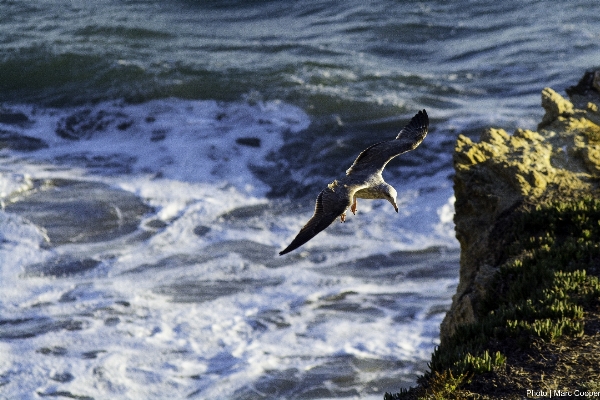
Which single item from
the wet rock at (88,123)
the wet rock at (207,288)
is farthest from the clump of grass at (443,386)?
the wet rock at (88,123)

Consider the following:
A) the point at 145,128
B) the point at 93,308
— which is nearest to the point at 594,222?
the point at 93,308

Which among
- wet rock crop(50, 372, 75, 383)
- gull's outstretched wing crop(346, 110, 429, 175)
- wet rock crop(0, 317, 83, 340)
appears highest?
gull's outstretched wing crop(346, 110, 429, 175)

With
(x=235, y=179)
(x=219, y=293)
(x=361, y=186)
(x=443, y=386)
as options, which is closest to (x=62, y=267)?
(x=219, y=293)

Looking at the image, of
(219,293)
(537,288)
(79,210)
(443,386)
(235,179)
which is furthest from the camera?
(235,179)

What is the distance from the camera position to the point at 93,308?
10.2 meters

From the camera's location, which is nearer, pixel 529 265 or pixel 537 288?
pixel 537 288

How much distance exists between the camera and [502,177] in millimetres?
8109

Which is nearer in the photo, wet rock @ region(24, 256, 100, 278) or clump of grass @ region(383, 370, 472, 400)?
clump of grass @ region(383, 370, 472, 400)

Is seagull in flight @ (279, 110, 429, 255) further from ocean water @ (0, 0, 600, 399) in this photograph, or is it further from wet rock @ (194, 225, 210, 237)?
wet rock @ (194, 225, 210, 237)

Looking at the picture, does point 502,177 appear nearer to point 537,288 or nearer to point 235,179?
point 537,288

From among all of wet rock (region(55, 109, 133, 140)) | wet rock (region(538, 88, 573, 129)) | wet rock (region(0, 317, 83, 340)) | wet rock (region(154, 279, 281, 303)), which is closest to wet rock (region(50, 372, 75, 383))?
wet rock (region(0, 317, 83, 340))

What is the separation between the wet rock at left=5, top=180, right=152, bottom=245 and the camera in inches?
489

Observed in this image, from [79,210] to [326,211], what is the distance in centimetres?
814

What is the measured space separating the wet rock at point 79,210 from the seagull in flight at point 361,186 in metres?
6.27
